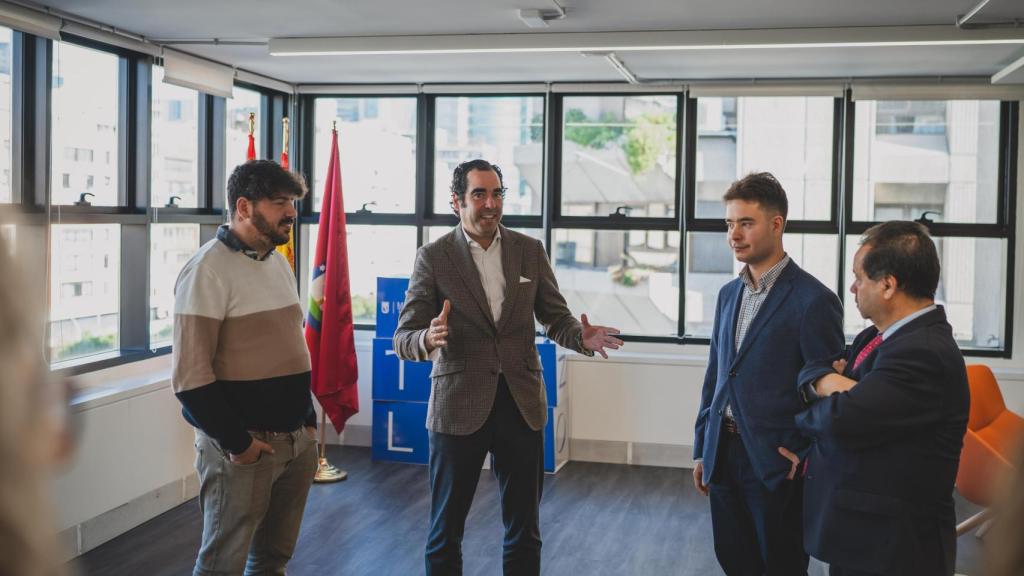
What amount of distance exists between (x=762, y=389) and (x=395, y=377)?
401 centimetres

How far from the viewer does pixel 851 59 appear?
5.61 m

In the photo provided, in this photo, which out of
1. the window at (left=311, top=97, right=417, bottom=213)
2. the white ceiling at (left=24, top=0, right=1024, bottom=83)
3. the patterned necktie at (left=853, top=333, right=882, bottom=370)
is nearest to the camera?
the patterned necktie at (left=853, top=333, right=882, bottom=370)

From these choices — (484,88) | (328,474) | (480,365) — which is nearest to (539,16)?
(480,365)

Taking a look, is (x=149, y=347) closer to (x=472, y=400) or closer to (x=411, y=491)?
(x=411, y=491)

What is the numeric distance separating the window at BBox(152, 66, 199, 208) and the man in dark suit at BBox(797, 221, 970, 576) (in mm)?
4458

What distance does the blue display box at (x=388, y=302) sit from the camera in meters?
6.47

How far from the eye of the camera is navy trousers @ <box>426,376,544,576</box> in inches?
124

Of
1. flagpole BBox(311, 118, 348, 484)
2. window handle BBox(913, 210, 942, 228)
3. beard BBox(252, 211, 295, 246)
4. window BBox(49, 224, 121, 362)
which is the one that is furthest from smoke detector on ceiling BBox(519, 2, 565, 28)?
window handle BBox(913, 210, 942, 228)

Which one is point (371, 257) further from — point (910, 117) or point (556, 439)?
point (910, 117)

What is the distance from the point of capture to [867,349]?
2.43 m

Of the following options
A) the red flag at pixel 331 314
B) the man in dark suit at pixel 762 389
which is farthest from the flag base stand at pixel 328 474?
the man in dark suit at pixel 762 389

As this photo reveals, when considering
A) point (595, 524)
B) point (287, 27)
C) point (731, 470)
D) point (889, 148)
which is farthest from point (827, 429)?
point (889, 148)

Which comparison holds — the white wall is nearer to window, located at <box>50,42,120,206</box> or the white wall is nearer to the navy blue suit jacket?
window, located at <box>50,42,120,206</box>

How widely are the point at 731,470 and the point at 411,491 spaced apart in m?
3.27
